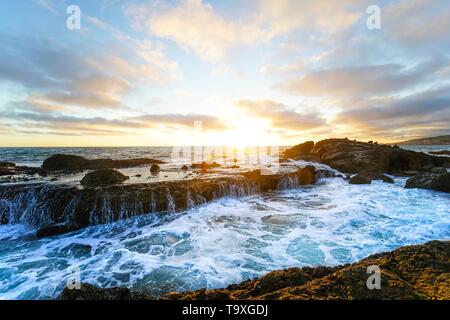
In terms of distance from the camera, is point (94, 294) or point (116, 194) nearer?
point (94, 294)

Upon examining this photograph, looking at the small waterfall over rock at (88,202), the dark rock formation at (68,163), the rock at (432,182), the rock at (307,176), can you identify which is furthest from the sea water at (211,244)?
the dark rock formation at (68,163)

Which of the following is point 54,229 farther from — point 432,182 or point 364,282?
point 432,182

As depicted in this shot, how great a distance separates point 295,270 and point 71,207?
1165cm

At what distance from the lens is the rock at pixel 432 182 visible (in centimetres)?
1638

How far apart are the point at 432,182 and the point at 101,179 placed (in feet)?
80.8

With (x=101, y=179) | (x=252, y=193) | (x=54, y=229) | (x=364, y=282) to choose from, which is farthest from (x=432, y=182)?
(x=54, y=229)

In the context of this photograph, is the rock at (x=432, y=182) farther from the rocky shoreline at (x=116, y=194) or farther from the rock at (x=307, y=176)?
the rock at (x=307, y=176)

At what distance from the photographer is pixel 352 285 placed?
11.8ft

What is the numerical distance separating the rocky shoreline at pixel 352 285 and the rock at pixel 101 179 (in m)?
11.5

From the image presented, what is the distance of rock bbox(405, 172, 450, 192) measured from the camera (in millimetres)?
16375

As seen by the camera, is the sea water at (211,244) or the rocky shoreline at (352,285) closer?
the rocky shoreline at (352,285)

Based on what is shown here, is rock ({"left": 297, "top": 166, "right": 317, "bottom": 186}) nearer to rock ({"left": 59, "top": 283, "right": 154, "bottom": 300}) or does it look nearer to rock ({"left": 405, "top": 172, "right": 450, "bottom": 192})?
rock ({"left": 405, "top": 172, "right": 450, "bottom": 192})

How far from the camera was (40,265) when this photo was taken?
24.3 ft

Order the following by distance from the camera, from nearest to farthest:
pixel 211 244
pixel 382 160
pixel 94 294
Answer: pixel 94 294 < pixel 211 244 < pixel 382 160
